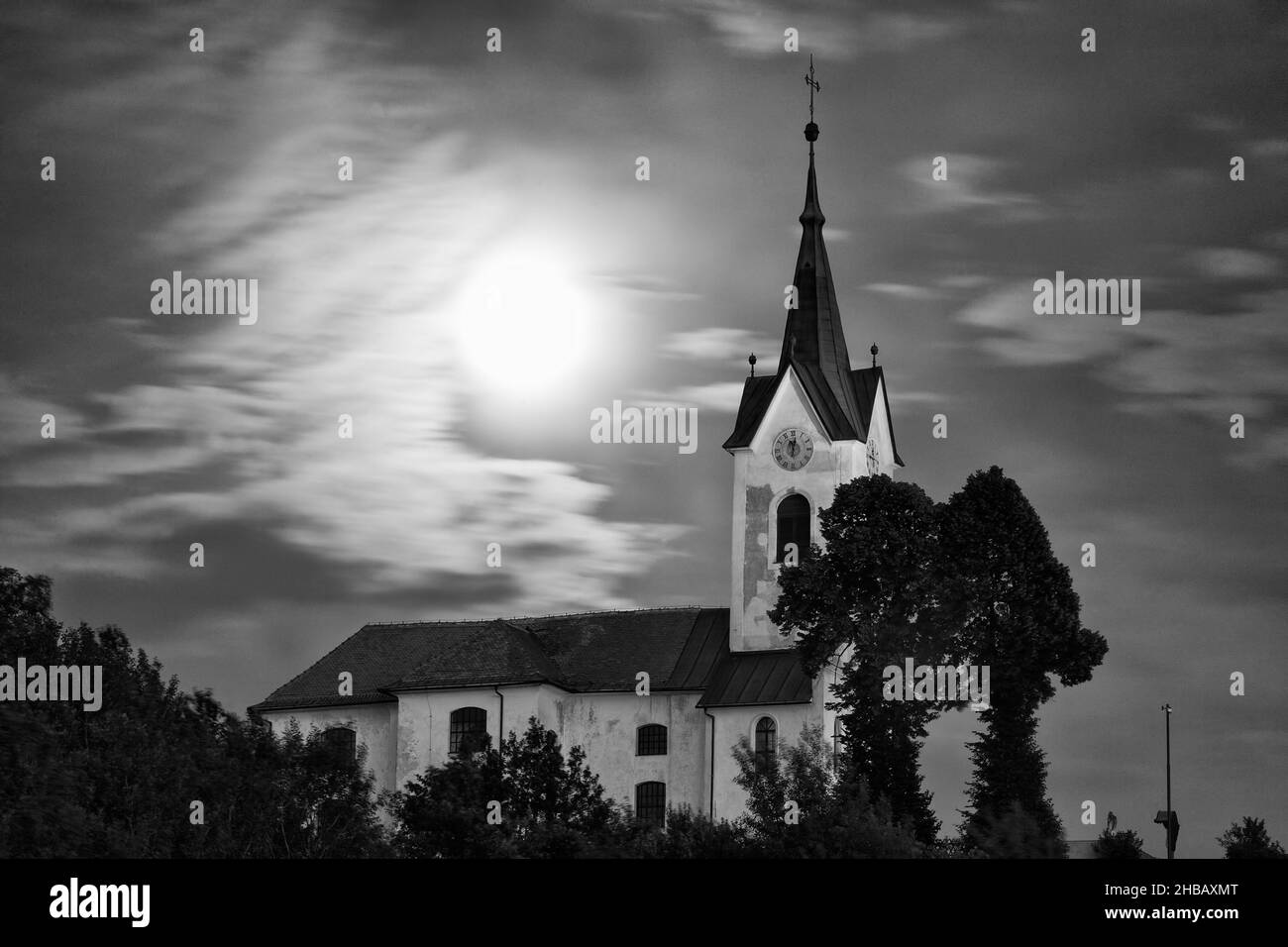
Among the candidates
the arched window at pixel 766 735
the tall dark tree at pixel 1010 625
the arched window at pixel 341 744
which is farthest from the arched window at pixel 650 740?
the tall dark tree at pixel 1010 625

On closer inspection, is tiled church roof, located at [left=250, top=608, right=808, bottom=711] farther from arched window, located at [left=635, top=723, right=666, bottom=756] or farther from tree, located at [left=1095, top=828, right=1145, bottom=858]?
tree, located at [left=1095, top=828, right=1145, bottom=858]

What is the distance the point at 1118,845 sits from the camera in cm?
5100

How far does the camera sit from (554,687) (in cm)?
7519

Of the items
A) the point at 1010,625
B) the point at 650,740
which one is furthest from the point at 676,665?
the point at 1010,625

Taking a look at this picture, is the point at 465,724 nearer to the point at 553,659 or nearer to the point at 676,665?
the point at 553,659

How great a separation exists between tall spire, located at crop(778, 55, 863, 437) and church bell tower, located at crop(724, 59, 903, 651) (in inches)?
1.6

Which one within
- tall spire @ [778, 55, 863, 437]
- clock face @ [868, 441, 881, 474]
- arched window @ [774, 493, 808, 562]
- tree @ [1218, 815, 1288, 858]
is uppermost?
tall spire @ [778, 55, 863, 437]

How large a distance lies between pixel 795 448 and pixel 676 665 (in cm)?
986

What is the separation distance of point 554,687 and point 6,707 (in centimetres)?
3148

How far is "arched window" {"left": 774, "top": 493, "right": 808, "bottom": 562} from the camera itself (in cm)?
7631

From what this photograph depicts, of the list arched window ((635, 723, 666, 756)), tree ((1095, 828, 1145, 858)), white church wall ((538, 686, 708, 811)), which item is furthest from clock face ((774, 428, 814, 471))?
tree ((1095, 828, 1145, 858))

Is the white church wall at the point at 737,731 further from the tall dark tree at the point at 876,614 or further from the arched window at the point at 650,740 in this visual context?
the tall dark tree at the point at 876,614
